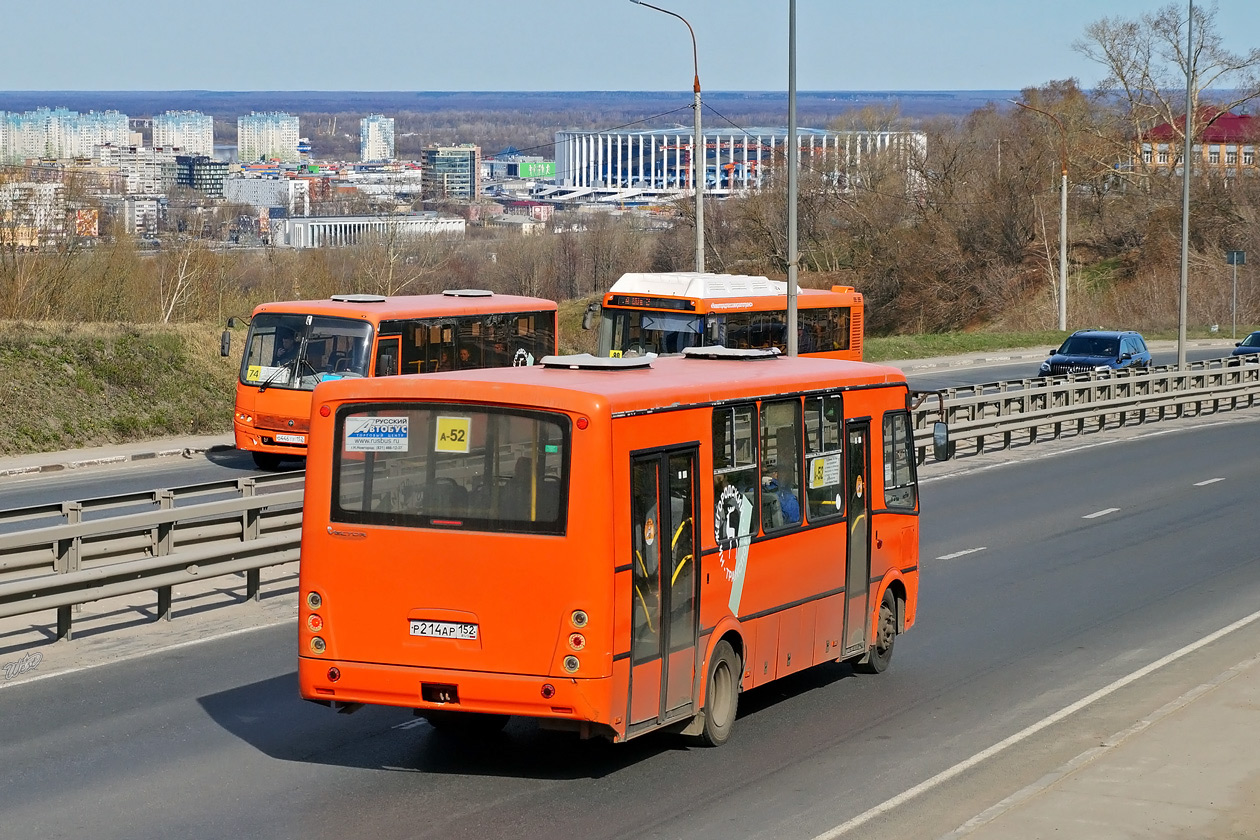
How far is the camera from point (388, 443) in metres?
9.16

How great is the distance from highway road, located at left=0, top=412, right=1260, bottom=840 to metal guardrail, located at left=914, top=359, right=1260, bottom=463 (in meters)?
11.4

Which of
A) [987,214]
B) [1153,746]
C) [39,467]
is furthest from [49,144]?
[987,214]

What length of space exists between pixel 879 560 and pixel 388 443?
4.41m

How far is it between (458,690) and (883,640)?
441cm

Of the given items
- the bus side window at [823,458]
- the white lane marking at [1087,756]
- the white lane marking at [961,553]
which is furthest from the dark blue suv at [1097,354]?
the bus side window at [823,458]

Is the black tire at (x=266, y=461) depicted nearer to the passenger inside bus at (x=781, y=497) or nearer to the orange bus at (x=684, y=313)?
the orange bus at (x=684, y=313)

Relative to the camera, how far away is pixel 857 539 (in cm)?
1170

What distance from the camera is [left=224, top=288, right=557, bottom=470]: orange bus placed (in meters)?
24.9

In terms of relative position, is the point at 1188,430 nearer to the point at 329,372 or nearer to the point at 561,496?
the point at 329,372

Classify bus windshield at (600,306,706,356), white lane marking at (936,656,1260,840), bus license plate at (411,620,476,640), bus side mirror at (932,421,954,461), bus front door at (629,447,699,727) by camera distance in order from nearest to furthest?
white lane marking at (936,656,1260,840) → bus license plate at (411,620,476,640) → bus front door at (629,447,699,727) → bus side mirror at (932,421,954,461) → bus windshield at (600,306,706,356)

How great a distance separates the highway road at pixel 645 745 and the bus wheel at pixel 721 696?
117 millimetres

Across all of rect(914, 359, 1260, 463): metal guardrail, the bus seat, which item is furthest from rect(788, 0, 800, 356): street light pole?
the bus seat

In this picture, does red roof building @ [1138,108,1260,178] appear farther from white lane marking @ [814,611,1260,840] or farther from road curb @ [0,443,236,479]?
white lane marking @ [814,611,1260,840]

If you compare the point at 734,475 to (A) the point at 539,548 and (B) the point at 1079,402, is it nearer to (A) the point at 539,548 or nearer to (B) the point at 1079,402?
(A) the point at 539,548
